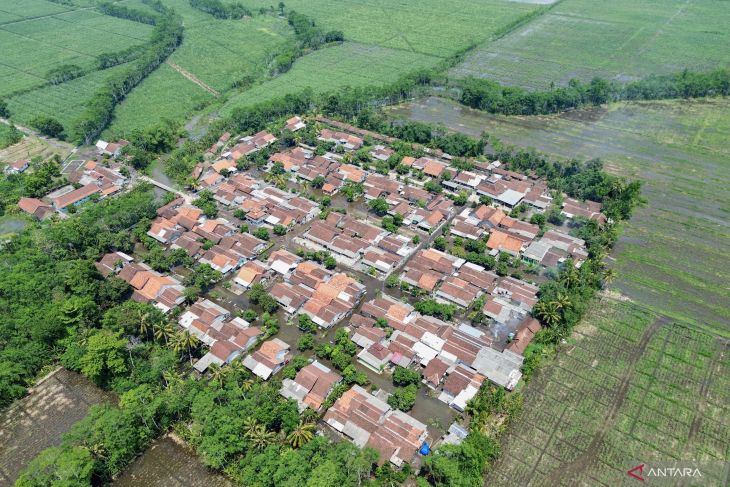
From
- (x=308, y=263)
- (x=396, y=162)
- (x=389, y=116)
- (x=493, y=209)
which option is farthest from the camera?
(x=389, y=116)

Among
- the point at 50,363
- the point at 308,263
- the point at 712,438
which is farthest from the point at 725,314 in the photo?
the point at 50,363

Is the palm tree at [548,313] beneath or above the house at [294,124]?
beneath

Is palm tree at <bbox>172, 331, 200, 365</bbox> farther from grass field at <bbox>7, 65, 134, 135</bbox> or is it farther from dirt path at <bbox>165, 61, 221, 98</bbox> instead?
dirt path at <bbox>165, 61, 221, 98</bbox>

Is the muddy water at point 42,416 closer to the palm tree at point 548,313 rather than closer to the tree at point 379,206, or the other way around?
the tree at point 379,206

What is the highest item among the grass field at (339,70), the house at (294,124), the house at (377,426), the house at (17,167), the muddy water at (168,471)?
the house at (17,167)

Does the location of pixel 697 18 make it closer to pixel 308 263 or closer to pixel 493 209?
pixel 493 209

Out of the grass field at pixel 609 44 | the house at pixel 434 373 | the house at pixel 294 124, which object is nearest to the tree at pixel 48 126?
the house at pixel 294 124

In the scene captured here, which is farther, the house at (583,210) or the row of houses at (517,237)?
the house at (583,210)
